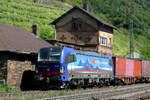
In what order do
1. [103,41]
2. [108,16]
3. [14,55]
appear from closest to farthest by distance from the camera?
[14,55] → [103,41] → [108,16]

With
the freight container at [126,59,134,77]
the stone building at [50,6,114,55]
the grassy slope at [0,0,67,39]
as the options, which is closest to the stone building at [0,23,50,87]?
the freight container at [126,59,134,77]

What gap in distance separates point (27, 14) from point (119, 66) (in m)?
44.0

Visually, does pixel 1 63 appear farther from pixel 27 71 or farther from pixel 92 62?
pixel 92 62

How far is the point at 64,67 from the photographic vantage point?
20812mm

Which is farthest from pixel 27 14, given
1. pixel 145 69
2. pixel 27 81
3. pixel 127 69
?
pixel 27 81

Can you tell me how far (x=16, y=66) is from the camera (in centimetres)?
2256

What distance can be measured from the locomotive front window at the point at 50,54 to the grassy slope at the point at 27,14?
3047cm

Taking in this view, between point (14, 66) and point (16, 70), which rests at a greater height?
point (14, 66)

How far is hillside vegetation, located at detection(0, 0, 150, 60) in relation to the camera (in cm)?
6231

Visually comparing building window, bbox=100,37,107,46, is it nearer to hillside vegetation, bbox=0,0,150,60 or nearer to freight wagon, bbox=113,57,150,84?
freight wagon, bbox=113,57,150,84

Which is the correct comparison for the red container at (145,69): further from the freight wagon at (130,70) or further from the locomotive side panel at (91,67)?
the locomotive side panel at (91,67)

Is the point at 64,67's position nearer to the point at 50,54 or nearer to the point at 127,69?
the point at 50,54

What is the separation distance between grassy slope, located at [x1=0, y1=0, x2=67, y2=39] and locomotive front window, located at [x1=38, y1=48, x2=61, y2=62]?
30.5 m

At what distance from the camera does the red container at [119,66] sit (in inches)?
1149
